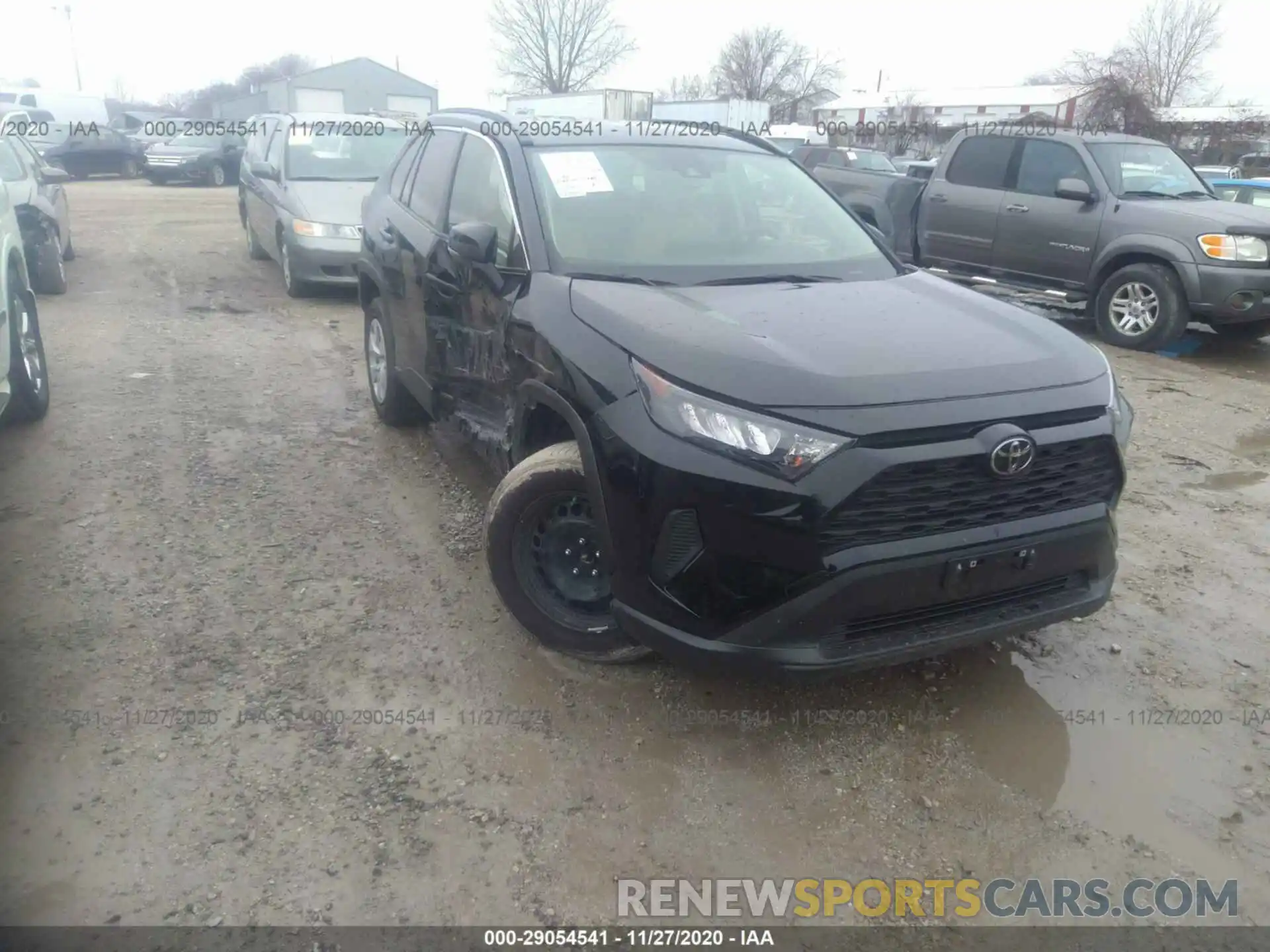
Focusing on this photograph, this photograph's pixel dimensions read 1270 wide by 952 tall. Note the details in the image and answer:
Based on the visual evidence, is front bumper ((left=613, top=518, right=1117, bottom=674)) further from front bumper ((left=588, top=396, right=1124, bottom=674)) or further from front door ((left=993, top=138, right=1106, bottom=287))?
front door ((left=993, top=138, right=1106, bottom=287))

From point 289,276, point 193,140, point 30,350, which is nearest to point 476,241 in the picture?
point 30,350

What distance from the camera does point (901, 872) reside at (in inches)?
101

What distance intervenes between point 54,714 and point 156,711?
31cm

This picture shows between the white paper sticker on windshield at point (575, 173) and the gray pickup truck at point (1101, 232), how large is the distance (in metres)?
4.01

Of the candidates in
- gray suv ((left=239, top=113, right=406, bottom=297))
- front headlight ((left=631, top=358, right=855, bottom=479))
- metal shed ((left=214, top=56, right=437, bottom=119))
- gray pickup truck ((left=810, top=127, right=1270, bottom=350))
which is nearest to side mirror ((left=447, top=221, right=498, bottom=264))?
front headlight ((left=631, top=358, right=855, bottom=479))

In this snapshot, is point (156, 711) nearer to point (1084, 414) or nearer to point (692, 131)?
point (1084, 414)

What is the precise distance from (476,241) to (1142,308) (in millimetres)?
6854

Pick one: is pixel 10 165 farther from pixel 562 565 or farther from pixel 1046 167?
pixel 1046 167

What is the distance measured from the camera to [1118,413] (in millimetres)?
3012

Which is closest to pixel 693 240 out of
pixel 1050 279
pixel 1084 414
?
pixel 1084 414

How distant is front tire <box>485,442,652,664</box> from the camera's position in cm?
326

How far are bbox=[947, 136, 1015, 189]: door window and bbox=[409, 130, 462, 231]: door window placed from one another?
6342mm

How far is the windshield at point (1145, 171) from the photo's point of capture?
849 cm

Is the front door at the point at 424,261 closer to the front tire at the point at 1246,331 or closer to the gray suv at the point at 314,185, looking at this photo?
the gray suv at the point at 314,185
